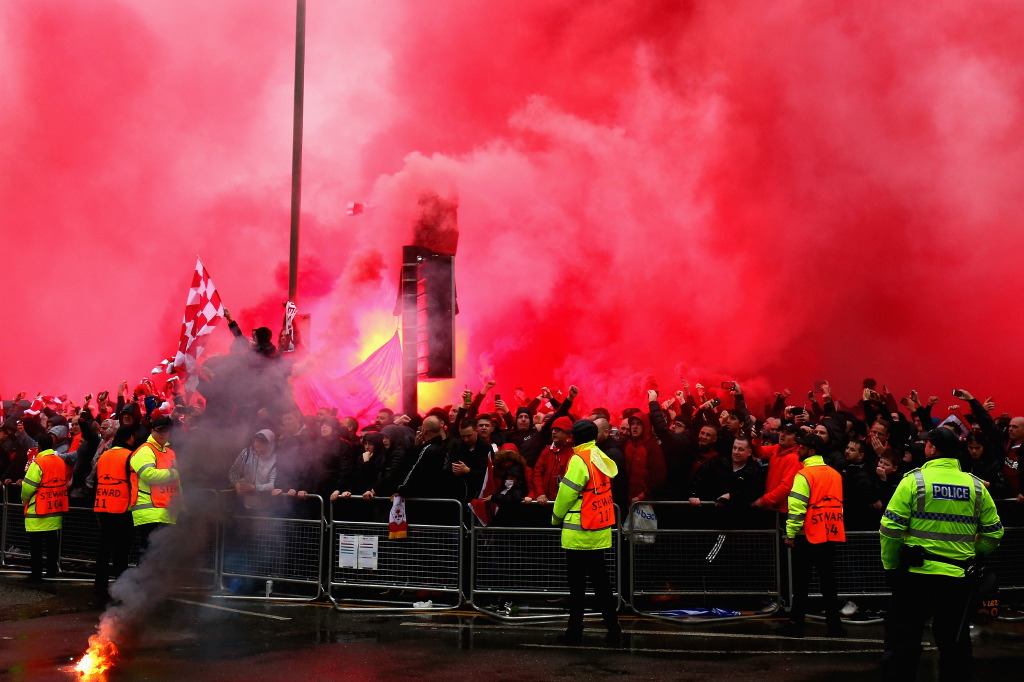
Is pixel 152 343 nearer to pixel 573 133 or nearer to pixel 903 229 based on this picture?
pixel 573 133

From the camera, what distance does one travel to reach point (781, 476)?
912cm

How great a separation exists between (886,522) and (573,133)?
656 inches

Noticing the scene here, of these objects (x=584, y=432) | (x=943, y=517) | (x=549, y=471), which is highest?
(x=584, y=432)

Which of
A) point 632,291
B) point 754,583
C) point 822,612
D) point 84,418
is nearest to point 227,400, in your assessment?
point 84,418

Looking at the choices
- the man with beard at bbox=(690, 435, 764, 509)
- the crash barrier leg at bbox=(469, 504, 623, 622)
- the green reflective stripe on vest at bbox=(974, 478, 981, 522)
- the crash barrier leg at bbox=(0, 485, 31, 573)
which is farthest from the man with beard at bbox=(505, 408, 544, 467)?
the crash barrier leg at bbox=(0, 485, 31, 573)

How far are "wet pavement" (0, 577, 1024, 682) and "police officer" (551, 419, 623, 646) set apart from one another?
0.82ft

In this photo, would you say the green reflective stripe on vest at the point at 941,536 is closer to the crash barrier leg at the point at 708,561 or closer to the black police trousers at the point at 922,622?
the black police trousers at the point at 922,622

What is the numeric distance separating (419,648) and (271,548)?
302cm

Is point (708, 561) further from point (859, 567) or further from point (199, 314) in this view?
Result: point (199, 314)

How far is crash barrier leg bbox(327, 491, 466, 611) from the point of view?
9570 millimetres

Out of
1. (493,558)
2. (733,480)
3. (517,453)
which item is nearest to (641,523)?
(733,480)

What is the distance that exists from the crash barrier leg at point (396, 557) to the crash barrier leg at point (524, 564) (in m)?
0.20

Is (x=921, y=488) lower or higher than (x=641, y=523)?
higher

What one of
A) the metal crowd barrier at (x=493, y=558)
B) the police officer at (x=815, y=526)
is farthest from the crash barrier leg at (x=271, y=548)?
the police officer at (x=815, y=526)
